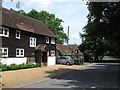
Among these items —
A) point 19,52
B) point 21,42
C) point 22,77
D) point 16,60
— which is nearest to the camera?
point 22,77

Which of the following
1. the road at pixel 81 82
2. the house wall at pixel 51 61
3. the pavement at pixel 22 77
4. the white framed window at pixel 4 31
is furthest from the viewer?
the house wall at pixel 51 61

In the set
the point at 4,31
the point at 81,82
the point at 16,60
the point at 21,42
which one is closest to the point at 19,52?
the point at 21,42

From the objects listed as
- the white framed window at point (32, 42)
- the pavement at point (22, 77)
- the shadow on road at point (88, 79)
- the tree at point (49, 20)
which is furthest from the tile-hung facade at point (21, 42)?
the tree at point (49, 20)

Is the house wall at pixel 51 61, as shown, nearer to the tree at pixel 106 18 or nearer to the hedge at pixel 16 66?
the hedge at pixel 16 66

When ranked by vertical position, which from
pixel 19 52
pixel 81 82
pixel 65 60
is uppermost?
pixel 19 52

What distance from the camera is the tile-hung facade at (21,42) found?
39094 millimetres

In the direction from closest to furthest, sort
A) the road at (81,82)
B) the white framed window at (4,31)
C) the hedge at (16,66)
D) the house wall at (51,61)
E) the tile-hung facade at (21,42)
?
1. the road at (81,82)
2. the hedge at (16,66)
3. the white framed window at (4,31)
4. the tile-hung facade at (21,42)
5. the house wall at (51,61)

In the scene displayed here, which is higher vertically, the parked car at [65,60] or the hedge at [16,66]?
the parked car at [65,60]

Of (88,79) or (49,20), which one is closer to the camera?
(88,79)

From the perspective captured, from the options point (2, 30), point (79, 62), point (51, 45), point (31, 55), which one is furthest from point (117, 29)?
point (79, 62)

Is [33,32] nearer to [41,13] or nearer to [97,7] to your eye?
[97,7]

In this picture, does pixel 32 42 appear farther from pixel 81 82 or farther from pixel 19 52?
pixel 81 82

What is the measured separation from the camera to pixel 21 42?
43.5m

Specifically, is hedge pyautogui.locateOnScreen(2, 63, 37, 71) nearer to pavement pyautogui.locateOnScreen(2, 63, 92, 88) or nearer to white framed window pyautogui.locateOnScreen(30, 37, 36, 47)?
pavement pyautogui.locateOnScreen(2, 63, 92, 88)
